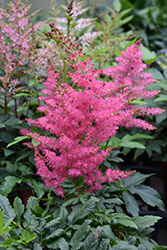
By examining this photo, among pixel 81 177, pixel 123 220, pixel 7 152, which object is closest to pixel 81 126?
pixel 81 177

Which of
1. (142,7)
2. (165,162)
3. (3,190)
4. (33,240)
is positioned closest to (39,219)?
(33,240)

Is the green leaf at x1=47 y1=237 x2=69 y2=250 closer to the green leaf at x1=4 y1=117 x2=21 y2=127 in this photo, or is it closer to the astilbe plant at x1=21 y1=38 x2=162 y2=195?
the astilbe plant at x1=21 y1=38 x2=162 y2=195

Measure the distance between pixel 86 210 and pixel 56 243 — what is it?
0.35ft

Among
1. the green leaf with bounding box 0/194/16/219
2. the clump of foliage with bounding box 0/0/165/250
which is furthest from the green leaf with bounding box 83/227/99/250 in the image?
the green leaf with bounding box 0/194/16/219

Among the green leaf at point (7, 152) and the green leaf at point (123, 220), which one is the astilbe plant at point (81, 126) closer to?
the green leaf at point (123, 220)

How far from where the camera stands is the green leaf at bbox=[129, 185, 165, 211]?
0.89 metres

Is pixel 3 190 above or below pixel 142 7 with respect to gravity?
below

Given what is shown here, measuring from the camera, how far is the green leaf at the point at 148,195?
2.91 ft

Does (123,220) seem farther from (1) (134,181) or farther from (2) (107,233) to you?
(1) (134,181)


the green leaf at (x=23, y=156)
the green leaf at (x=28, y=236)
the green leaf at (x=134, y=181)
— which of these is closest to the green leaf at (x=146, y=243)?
the green leaf at (x=134, y=181)

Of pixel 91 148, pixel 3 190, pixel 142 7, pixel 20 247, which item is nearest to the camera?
pixel 20 247

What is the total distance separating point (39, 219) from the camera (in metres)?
0.69

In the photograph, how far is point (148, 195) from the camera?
91cm

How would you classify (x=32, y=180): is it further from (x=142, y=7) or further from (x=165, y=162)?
(x=142, y=7)
